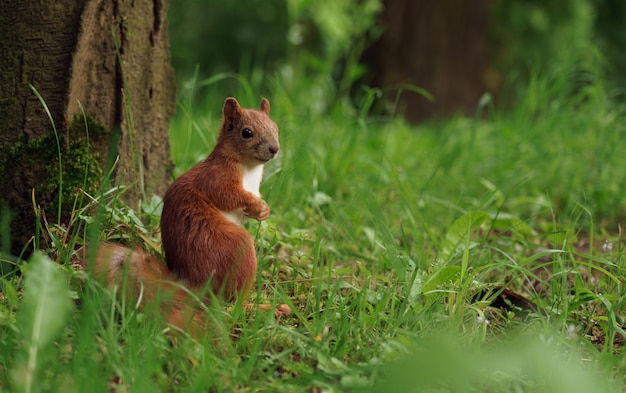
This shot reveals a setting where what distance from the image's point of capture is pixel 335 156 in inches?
148

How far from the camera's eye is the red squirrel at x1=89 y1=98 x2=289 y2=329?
2.09m

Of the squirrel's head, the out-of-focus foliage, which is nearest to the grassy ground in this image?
the squirrel's head

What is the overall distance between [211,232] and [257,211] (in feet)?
0.62

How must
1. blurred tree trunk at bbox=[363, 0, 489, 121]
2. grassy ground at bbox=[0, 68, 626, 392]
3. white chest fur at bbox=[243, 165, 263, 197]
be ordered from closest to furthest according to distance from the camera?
grassy ground at bbox=[0, 68, 626, 392]
white chest fur at bbox=[243, 165, 263, 197]
blurred tree trunk at bbox=[363, 0, 489, 121]

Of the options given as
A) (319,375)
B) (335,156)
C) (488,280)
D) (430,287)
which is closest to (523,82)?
(335,156)

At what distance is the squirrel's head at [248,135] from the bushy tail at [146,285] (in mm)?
500

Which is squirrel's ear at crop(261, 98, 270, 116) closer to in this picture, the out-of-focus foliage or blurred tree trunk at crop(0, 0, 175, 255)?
blurred tree trunk at crop(0, 0, 175, 255)

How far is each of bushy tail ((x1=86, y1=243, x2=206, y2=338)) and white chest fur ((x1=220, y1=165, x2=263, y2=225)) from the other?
0.31 meters

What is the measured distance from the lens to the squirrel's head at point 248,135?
7.86ft

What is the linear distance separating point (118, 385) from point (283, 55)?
7.07 meters

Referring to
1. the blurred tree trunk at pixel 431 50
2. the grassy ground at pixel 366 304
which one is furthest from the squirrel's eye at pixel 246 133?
the blurred tree trunk at pixel 431 50

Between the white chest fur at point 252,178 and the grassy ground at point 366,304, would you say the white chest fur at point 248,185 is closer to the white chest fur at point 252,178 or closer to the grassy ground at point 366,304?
the white chest fur at point 252,178

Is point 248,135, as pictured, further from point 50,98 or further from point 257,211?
point 50,98

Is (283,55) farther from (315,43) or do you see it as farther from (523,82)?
(523,82)
